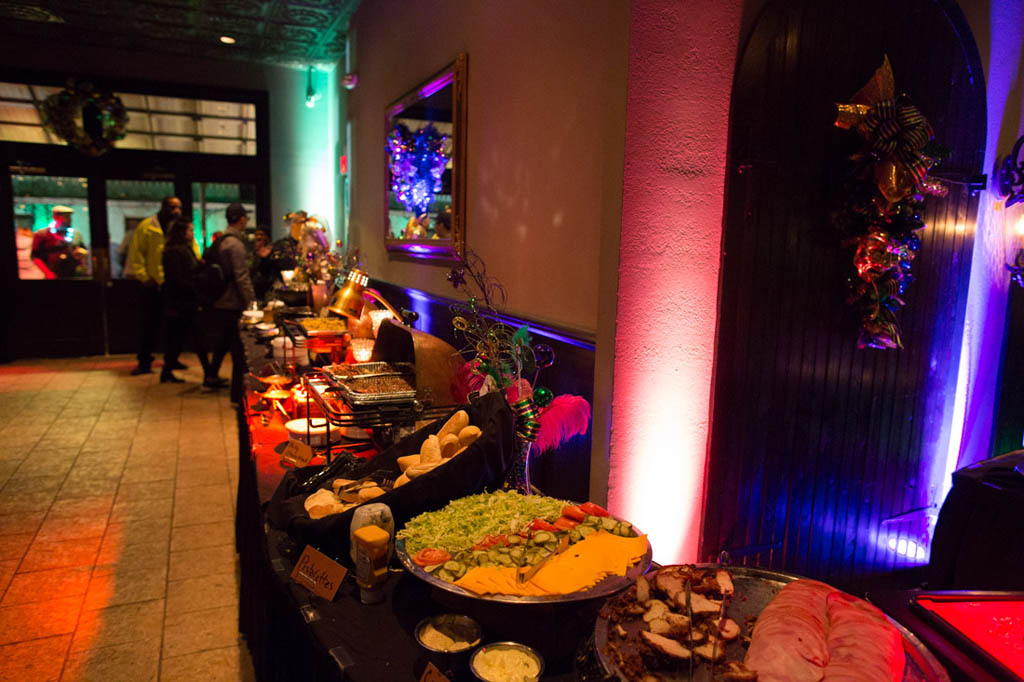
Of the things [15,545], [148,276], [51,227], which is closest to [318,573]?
[15,545]

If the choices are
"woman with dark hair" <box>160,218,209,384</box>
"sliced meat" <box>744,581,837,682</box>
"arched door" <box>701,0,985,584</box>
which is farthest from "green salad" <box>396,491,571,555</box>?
"woman with dark hair" <box>160,218,209,384</box>

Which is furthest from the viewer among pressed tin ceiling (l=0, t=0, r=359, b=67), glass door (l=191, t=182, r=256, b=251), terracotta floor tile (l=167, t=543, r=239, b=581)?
glass door (l=191, t=182, r=256, b=251)

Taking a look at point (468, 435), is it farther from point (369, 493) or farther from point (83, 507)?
point (83, 507)

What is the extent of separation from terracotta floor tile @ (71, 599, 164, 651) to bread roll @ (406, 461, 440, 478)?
5.75ft

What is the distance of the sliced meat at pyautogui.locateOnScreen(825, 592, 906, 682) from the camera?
1042mm

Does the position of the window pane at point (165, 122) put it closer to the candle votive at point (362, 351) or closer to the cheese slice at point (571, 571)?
the candle votive at point (362, 351)

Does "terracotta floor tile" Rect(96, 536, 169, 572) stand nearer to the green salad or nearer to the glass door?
the green salad

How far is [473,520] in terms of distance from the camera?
5.05ft

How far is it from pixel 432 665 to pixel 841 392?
77.5 inches

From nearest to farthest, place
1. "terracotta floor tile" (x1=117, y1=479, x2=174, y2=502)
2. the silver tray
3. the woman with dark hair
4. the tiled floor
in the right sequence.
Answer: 1. the silver tray
2. the tiled floor
3. "terracotta floor tile" (x1=117, y1=479, x2=174, y2=502)
4. the woman with dark hair

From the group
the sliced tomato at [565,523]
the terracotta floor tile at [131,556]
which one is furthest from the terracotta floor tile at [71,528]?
the sliced tomato at [565,523]

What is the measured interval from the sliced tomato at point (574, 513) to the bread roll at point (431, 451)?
42cm

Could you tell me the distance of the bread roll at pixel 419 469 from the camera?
1.74 meters

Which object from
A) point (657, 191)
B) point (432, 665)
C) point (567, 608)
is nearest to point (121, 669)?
point (432, 665)
